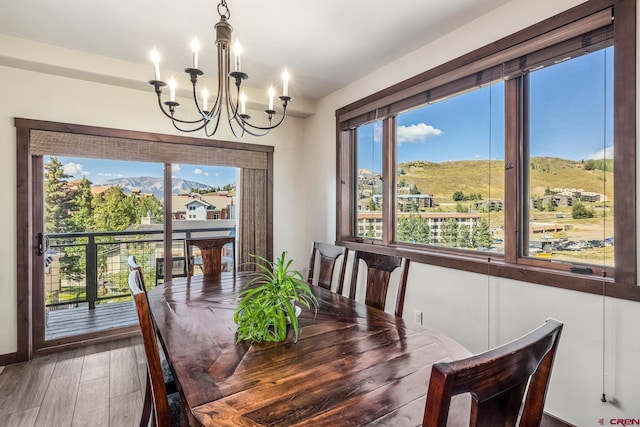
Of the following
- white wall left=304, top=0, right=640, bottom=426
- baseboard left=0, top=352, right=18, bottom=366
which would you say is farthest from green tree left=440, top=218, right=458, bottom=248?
baseboard left=0, top=352, right=18, bottom=366

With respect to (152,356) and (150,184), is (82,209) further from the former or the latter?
(152,356)

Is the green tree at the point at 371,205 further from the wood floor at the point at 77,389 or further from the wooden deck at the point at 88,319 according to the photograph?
the wooden deck at the point at 88,319

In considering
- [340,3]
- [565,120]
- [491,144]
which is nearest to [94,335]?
[340,3]

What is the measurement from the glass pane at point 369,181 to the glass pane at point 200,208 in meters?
1.51

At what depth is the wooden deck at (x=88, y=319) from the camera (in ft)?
10.3

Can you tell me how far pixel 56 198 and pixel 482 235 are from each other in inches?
151

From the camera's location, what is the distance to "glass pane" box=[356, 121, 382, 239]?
134 inches

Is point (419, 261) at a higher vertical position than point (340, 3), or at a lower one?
lower

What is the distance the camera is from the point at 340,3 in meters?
2.18

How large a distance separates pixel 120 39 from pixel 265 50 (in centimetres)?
115

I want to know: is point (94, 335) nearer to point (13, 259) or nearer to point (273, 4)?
point (13, 259)

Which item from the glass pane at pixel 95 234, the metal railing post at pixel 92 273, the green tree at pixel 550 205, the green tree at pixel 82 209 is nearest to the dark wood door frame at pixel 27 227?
the glass pane at pixel 95 234

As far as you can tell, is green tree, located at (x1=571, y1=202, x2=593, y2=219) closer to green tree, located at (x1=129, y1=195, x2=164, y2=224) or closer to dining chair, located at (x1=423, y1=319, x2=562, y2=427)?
dining chair, located at (x1=423, y1=319, x2=562, y2=427)

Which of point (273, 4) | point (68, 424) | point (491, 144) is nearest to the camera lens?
point (68, 424)
